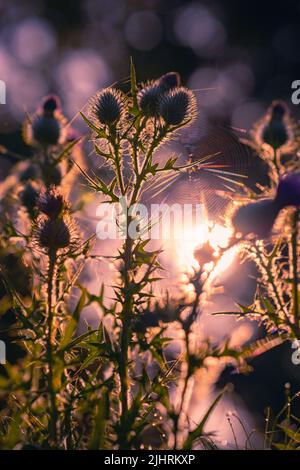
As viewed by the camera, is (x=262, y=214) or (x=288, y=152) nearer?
(x=262, y=214)

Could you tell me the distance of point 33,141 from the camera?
4.35 feet

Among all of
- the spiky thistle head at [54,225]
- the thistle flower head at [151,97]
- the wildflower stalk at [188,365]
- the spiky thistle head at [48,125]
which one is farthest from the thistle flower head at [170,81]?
the wildflower stalk at [188,365]

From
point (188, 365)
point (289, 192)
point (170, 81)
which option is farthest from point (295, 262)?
point (170, 81)

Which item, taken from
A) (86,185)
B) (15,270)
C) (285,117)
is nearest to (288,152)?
(285,117)

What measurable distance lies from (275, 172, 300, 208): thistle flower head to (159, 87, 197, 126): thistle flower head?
44 centimetres

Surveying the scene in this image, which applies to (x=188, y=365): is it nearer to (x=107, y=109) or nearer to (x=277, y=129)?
(x=107, y=109)

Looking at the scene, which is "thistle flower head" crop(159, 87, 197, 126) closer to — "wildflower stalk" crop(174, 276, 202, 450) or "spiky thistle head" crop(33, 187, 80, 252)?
"spiky thistle head" crop(33, 187, 80, 252)

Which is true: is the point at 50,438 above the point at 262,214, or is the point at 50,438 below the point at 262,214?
below

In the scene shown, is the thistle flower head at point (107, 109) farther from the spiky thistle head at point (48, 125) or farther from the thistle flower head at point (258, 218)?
the thistle flower head at point (258, 218)

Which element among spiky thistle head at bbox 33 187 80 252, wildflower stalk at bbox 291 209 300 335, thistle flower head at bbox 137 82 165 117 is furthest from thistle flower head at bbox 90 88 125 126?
wildflower stalk at bbox 291 209 300 335

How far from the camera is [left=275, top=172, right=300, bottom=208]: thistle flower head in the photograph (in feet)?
3.44

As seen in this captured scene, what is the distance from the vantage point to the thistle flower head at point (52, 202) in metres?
1.12

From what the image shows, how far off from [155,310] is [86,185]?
0.45m
